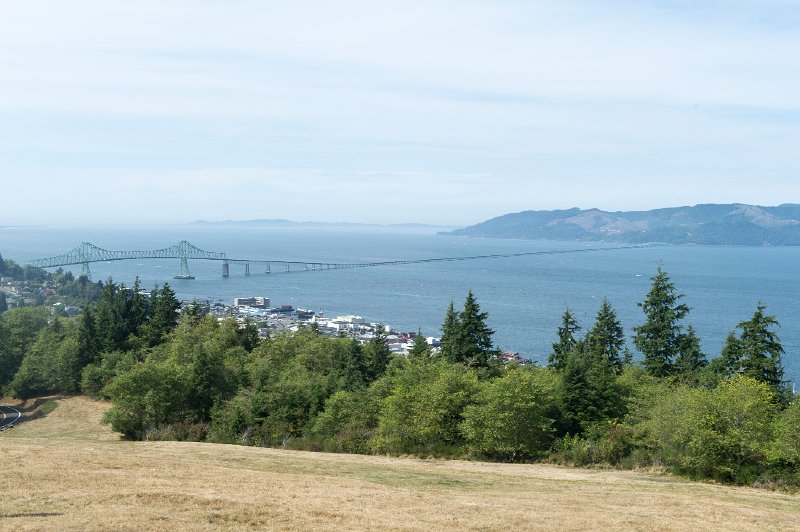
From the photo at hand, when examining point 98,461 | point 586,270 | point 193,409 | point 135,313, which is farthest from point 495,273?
point 98,461

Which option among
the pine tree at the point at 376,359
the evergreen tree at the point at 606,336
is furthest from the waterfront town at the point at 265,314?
the pine tree at the point at 376,359

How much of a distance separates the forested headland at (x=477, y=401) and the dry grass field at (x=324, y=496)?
2003mm

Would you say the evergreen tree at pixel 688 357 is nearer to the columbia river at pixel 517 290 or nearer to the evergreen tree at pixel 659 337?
the evergreen tree at pixel 659 337

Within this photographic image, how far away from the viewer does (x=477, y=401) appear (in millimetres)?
27484

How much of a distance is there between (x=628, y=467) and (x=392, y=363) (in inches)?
555

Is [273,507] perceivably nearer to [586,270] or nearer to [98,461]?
[98,461]

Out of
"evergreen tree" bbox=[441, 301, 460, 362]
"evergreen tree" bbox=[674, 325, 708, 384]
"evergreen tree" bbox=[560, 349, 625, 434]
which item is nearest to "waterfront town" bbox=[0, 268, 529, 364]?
"evergreen tree" bbox=[441, 301, 460, 362]

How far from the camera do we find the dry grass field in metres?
13.0

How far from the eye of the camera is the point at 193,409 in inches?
1262

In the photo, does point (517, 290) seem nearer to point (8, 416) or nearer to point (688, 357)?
point (688, 357)

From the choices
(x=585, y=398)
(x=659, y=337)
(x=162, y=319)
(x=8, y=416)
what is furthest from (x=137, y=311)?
(x=659, y=337)

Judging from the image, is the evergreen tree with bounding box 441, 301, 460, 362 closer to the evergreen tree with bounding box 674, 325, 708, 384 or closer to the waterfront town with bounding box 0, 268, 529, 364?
the evergreen tree with bounding box 674, 325, 708, 384

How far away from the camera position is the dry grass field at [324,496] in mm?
13047

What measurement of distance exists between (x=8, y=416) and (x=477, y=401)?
27188mm
